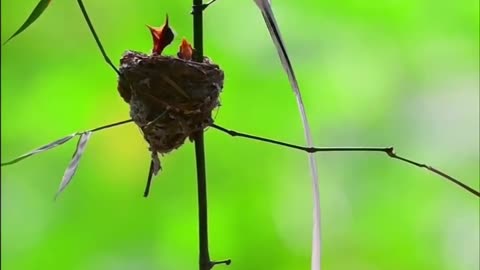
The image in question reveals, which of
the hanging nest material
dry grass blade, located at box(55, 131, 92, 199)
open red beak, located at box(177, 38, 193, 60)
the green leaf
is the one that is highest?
the green leaf

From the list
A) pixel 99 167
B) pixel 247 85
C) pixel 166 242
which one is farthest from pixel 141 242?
pixel 247 85

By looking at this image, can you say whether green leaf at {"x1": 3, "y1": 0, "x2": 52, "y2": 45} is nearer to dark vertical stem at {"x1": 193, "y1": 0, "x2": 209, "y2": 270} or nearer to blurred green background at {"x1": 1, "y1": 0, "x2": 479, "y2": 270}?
dark vertical stem at {"x1": 193, "y1": 0, "x2": 209, "y2": 270}

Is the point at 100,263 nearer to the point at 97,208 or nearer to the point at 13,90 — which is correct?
the point at 97,208

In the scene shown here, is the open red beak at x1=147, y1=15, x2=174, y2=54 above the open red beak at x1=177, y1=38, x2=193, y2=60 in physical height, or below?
above

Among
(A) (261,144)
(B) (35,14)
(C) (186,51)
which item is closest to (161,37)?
(C) (186,51)

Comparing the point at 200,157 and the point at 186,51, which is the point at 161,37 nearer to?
the point at 186,51

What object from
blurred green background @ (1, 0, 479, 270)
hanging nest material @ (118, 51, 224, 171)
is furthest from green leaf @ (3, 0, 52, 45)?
blurred green background @ (1, 0, 479, 270)

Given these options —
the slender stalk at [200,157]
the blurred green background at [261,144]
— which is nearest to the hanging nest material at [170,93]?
the slender stalk at [200,157]
